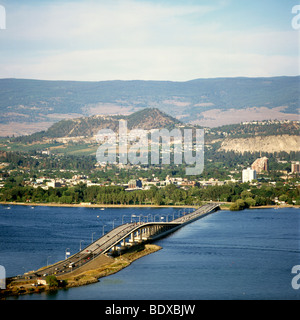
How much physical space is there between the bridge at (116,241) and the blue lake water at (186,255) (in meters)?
0.87

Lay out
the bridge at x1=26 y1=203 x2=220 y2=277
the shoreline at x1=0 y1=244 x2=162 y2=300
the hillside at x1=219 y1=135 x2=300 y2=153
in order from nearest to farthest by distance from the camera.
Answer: the shoreline at x1=0 y1=244 x2=162 y2=300
the bridge at x1=26 y1=203 x2=220 y2=277
the hillside at x1=219 y1=135 x2=300 y2=153

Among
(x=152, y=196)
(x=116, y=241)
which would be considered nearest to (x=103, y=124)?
(x=152, y=196)

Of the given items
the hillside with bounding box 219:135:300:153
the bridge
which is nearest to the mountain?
the hillside with bounding box 219:135:300:153

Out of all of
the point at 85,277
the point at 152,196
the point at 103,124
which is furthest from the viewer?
the point at 103,124

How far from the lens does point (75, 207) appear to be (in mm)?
63812

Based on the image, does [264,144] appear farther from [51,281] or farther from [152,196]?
[51,281]

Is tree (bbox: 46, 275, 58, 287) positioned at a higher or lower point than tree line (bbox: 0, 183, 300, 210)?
lower

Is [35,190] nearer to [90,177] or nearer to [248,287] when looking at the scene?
[90,177]

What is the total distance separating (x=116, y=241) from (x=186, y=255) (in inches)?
129

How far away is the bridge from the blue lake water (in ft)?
2.84

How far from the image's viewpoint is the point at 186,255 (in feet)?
112

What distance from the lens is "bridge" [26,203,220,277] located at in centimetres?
2911

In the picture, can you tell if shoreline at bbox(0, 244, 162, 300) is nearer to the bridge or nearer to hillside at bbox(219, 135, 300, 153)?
the bridge

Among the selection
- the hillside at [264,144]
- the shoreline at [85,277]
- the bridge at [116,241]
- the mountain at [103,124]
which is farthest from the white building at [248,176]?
the mountain at [103,124]
